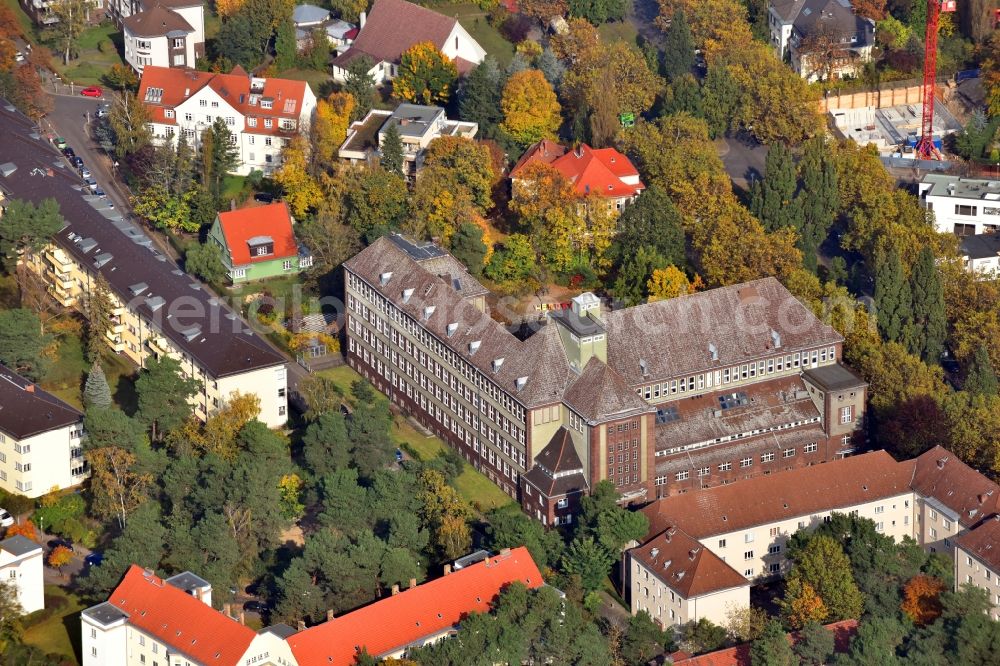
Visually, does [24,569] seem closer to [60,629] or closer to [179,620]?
[60,629]

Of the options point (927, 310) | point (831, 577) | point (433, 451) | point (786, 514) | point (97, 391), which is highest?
point (927, 310)

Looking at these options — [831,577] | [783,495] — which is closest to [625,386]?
[783,495]

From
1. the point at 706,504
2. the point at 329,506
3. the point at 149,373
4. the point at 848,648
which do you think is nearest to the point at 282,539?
the point at 329,506

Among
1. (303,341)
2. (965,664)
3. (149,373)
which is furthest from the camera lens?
Result: (303,341)

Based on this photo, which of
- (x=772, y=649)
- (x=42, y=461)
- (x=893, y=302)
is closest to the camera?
(x=772, y=649)

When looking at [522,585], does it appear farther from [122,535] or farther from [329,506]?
[122,535]

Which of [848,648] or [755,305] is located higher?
[755,305]

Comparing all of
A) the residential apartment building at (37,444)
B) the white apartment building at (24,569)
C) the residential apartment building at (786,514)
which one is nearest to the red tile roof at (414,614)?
the residential apartment building at (786,514)

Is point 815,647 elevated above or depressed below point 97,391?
below
